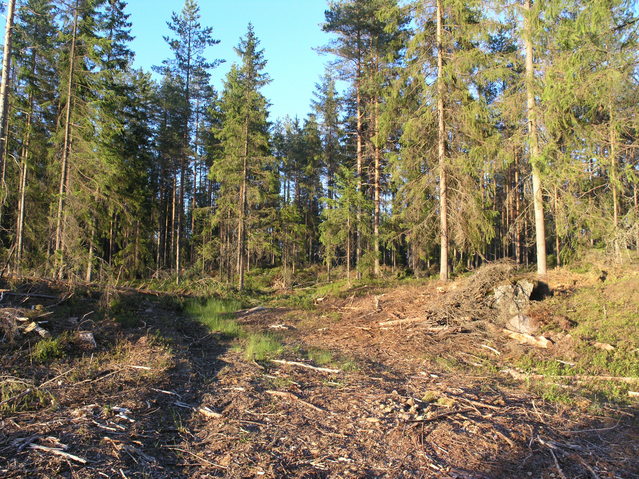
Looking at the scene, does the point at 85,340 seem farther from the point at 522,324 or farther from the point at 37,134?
the point at 37,134

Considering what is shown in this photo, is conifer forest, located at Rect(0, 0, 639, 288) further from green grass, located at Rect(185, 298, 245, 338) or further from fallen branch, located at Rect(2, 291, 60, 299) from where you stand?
green grass, located at Rect(185, 298, 245, 338)

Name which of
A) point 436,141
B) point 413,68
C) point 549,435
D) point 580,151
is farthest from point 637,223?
point 413,68

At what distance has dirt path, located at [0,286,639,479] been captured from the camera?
360 centimetres

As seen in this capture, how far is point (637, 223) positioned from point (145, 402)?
10332 millimetres

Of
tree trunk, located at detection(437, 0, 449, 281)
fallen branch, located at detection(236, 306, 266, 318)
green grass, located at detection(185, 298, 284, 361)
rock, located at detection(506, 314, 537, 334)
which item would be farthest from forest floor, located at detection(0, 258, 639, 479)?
tree trunk, located at detection(437, 0, 449, 281)

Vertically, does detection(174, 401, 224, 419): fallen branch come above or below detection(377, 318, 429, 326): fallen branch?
below

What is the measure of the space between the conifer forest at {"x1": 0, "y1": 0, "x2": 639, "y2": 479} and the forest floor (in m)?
0.04

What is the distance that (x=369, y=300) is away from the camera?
14.2m

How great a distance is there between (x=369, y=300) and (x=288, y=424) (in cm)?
984

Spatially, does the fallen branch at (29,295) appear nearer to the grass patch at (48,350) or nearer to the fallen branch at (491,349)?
the grass patch at (48,350)

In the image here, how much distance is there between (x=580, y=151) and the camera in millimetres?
12000

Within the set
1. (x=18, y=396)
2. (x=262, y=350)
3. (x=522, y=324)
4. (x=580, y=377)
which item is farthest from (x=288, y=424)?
(x=522, y=324)

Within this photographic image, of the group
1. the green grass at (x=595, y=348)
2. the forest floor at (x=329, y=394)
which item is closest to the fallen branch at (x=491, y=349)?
the forest floor at (x=329, y=394)

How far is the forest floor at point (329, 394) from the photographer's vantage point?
12.1ft
